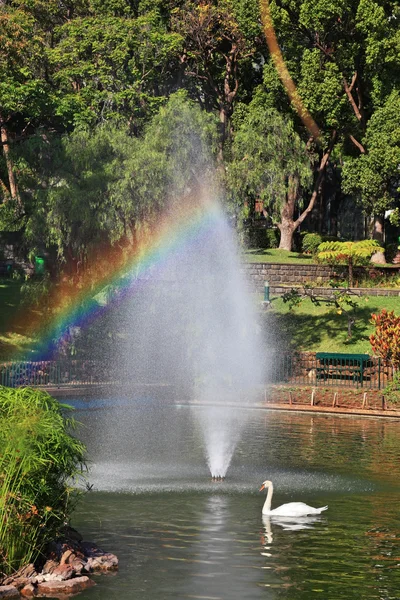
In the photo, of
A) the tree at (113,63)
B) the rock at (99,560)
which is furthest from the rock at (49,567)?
the tree at (113,63)

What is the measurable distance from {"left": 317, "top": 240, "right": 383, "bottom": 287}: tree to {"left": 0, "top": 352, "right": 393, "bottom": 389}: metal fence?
1284 centimetres

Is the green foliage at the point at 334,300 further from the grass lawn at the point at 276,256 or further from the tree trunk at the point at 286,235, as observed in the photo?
the tree trunk at the point at 286,235

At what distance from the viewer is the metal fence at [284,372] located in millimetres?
44062

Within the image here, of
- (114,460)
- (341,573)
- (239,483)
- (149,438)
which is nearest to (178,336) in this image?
(149,438)

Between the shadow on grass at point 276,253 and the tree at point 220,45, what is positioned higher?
the tree at point 220,45

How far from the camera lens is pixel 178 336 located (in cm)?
4931

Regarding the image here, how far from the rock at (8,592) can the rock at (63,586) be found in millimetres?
427

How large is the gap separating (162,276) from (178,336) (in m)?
2.69

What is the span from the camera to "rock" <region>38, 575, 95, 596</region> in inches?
646

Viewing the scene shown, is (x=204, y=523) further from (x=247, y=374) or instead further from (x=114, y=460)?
(x=247, y=374)

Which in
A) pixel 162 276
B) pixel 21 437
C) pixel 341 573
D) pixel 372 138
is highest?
pixel 372 138

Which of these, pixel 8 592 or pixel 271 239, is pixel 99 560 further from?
pixel 271 239

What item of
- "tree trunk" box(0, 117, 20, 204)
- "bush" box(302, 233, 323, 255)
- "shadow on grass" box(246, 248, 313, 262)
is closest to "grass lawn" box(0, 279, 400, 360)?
"tree trunk" box(0, 117, 20, 204)

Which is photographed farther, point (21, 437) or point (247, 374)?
point (247, 374)
